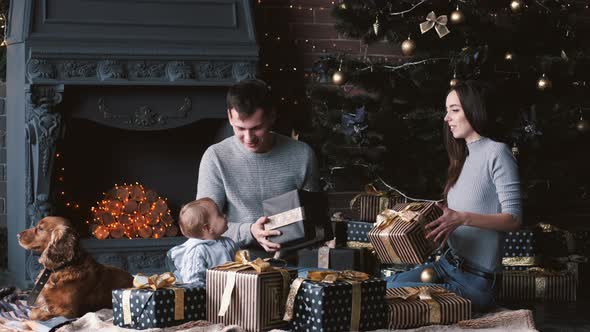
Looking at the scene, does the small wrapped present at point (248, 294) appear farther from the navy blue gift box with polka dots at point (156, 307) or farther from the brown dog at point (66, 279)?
the brown dog at point (66, 279)

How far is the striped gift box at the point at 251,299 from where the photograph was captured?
292 cm

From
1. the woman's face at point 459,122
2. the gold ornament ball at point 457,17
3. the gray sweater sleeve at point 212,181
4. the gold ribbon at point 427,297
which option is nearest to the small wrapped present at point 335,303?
the gold ribbon at point 427,297

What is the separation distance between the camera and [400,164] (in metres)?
4.89

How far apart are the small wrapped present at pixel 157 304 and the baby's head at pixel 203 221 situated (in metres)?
0.22

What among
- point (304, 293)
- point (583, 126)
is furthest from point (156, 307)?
point (583, 126)

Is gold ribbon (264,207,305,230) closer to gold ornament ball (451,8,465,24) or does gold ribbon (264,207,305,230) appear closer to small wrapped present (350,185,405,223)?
small wrapped present (350,185,405,223)

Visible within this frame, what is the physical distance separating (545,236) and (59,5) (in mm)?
2887

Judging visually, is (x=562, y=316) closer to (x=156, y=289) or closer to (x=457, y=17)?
(x=457, y=17)

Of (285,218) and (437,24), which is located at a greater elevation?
(437,24)

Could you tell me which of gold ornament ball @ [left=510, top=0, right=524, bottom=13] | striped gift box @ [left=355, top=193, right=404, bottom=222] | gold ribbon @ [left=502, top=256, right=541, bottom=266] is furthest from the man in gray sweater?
gold ornament ball @ [left=510, top=0, right=524, bottom=13]

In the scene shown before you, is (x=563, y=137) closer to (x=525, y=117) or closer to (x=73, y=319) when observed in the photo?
(x=525, y=117)

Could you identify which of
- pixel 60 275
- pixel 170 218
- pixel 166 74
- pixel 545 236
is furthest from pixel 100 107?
pixel 545 236

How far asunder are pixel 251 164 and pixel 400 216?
2.17 feet

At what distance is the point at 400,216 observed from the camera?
327 centimetres
